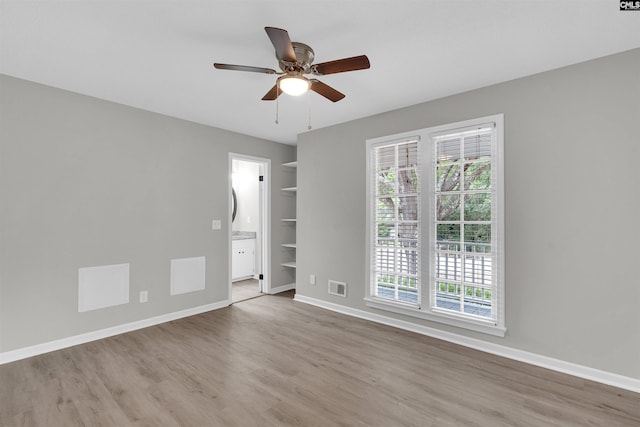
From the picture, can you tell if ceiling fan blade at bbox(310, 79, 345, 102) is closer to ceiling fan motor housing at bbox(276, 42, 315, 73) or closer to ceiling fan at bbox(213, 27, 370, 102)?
ceiling fan at bbox(213, 27, 370, 102)

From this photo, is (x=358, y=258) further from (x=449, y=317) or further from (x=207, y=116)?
(x=207, y=116)

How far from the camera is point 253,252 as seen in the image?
6.30 metres

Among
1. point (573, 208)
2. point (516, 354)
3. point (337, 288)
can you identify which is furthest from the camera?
point (337, 288)

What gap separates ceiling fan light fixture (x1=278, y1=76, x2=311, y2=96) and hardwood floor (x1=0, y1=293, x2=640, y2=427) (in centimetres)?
230

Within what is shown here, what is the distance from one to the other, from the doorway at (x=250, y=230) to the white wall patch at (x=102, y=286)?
1771 mm

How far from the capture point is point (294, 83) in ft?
7.22

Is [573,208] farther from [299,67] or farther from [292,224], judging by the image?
[292,224]

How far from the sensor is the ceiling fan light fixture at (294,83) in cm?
218

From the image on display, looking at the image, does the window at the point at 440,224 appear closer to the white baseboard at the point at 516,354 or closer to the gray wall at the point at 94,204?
the white baseboard at the point at 516,354

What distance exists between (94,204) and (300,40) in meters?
2.81

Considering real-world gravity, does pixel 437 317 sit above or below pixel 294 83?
below

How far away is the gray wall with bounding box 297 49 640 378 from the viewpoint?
2387 millimetres

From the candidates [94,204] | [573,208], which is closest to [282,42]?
[573,208]

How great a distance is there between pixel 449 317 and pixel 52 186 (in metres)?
4.28
